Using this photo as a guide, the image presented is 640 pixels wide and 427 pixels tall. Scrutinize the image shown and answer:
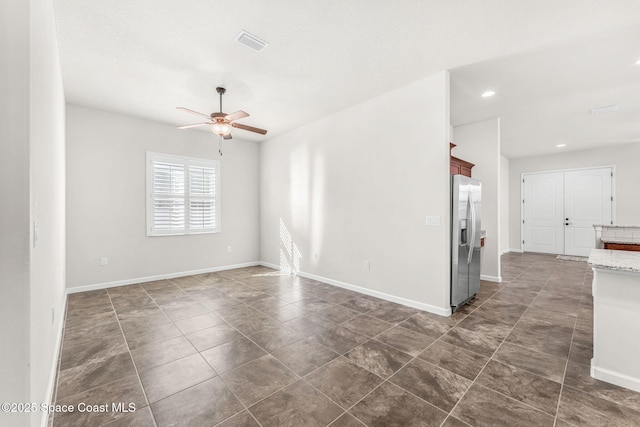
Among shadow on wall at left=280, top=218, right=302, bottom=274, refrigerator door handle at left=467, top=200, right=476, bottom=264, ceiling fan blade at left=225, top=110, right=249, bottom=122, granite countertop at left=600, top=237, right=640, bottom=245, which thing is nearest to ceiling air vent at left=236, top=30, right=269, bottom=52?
ceiling fan blade at left=225, top=110, right=249, bottom=122

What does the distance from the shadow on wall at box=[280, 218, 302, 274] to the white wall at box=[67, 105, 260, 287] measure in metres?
1.33

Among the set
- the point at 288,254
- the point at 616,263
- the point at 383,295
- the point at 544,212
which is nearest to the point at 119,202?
the point at 288,254

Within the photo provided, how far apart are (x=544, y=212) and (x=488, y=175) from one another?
4931mm

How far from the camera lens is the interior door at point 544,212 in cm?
798

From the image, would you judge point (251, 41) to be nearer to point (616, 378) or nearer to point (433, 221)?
point (433, 221)

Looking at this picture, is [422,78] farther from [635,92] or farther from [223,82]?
[635,92]

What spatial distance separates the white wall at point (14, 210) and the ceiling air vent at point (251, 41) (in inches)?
64.7

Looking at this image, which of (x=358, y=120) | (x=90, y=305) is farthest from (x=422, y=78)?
(x=90, y=305)

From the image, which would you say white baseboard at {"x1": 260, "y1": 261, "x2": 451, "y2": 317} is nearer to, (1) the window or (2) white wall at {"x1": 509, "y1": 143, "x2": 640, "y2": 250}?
(1) the window

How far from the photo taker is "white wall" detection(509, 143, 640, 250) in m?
6.84

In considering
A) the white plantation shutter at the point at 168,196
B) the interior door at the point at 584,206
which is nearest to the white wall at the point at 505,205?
the interior door at the point at 584,206

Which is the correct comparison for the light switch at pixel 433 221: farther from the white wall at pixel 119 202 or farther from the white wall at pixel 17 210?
the white wall at pixel 119 202

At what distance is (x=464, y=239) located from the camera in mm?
A: 3654

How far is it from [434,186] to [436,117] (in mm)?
867
